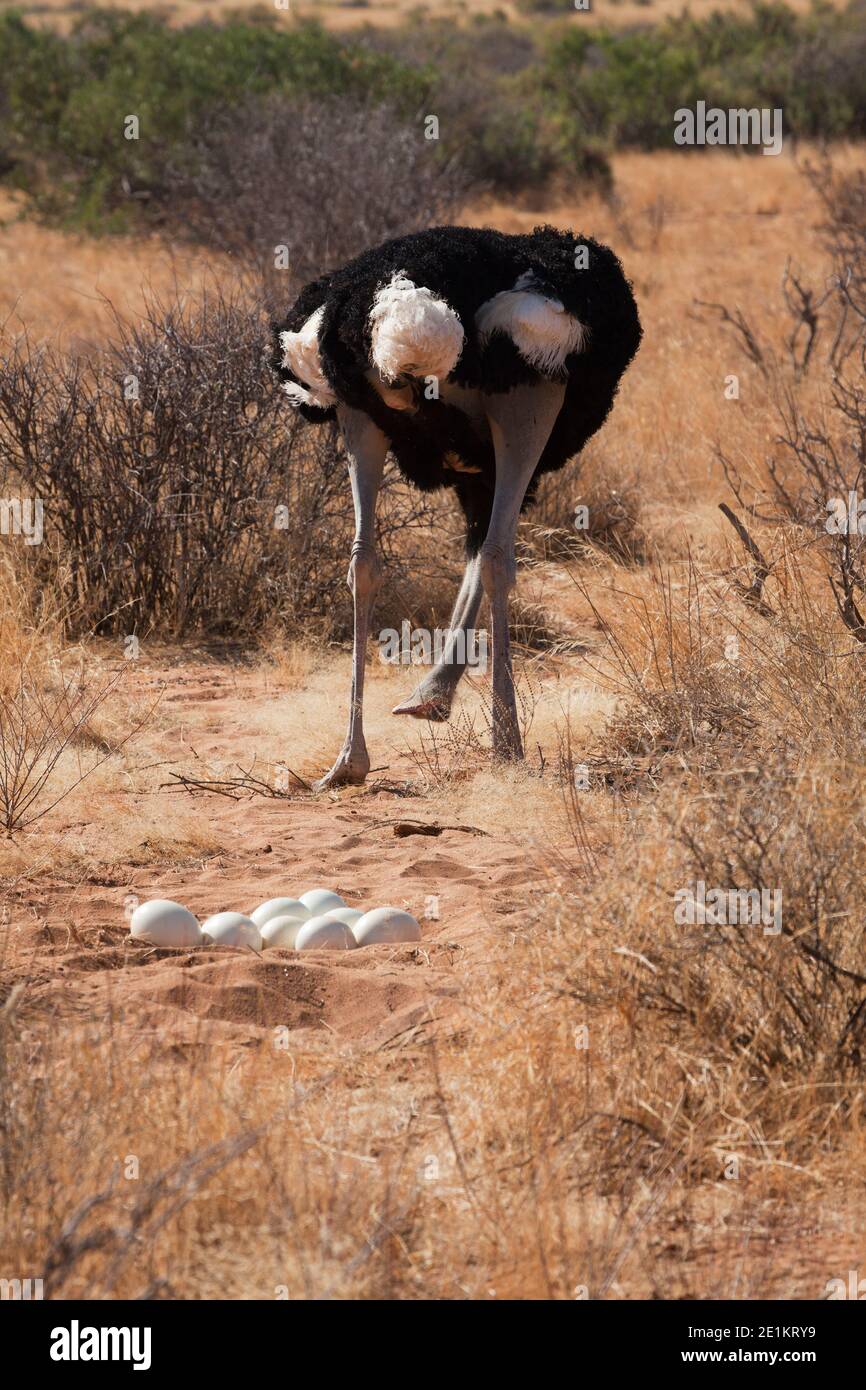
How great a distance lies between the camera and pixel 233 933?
455 cm

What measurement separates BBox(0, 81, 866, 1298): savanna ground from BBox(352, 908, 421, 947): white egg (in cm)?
6

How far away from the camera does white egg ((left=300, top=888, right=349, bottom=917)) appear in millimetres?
4789

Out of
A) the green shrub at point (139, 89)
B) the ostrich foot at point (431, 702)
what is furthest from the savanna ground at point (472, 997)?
the green shrub at point (139, 89)

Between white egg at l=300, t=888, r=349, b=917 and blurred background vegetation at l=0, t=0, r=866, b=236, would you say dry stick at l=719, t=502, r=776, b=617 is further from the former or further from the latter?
blurred background vegetation at l=0, t=0, r=866, b=236

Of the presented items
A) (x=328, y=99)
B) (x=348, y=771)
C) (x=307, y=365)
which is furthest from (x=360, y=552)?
(x=328, y=99)

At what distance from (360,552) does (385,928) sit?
74.6 inches

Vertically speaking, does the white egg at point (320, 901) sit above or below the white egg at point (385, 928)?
above

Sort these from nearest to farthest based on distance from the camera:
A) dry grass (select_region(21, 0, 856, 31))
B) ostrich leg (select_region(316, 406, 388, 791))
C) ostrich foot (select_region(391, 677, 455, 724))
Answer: ostrich leg (select_region(316, 406, 388, 791)), ostrich foot (select_region(391, 677, 455, 724)), dry grass (select_region(21, 0, 856, 31))

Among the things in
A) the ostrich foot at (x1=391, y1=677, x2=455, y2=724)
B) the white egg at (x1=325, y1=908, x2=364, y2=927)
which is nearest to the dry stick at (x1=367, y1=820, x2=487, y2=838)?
the ostrich foot at (x1=391, y1=677, x2=455, y2=724)

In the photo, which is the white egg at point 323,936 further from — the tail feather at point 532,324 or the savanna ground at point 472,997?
the tail feather at point 532,324

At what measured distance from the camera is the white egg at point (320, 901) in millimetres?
4789

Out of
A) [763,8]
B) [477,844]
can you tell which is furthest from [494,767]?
[763,8]

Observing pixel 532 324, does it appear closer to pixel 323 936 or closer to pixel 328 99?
pixel 323 936

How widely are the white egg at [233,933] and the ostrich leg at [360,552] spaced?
5.02ft
